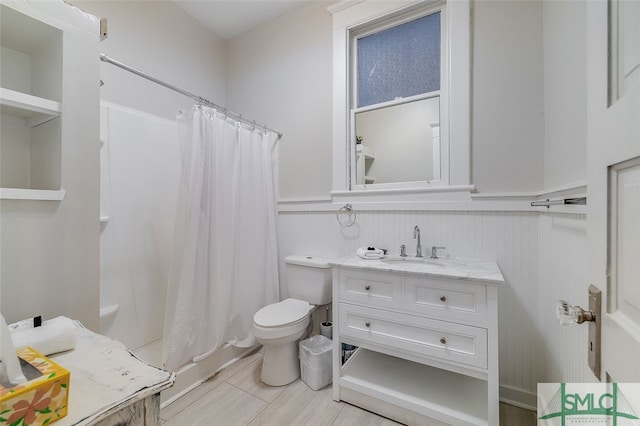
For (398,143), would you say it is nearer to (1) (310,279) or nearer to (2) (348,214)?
(2) (348,214)

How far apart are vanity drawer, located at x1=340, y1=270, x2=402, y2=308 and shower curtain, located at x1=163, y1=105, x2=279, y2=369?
873mm

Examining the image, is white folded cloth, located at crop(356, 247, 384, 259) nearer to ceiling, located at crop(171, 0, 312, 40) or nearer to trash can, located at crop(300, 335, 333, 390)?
trash can, located at crop(300, 335, 333, 390)

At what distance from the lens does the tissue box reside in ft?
1.50

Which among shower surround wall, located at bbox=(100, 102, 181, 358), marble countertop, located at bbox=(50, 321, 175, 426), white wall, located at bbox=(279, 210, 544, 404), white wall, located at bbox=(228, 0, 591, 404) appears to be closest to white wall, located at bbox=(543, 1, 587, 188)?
white wall, located at bbox=(228, 0, 591, 404)

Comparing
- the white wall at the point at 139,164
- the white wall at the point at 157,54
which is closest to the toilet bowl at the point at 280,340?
the white wall at the point at 139,164

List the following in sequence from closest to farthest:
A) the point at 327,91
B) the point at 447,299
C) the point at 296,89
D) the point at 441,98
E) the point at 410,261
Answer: the point at 447,299 → the point at 410,261 → the point at 441,98 → the point at 327,91 → the point at 296,89

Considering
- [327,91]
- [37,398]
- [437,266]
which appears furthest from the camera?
[327,91]

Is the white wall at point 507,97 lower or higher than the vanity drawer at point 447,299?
higher

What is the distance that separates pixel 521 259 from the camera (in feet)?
5.02

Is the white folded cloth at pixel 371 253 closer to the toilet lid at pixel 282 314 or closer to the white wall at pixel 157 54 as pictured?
the toilet lid at pixel 282 314

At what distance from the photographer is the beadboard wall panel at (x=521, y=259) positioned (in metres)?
1.08

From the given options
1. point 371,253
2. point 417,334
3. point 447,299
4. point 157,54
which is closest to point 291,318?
point 371,253

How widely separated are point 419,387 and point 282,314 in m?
0.93

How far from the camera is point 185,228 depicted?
1669mm
